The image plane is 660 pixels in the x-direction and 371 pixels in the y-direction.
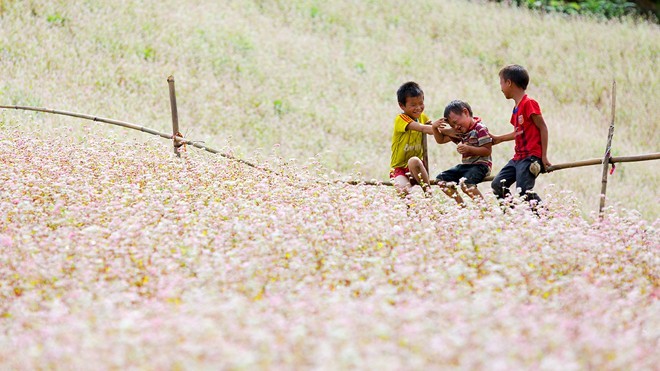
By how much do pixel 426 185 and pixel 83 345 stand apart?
4.65 m

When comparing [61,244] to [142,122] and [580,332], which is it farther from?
[142,122]

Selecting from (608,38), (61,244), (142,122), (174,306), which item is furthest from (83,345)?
A: (608,38)

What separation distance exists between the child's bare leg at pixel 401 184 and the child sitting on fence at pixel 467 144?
0.32 m

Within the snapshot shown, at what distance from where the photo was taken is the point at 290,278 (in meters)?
5.08

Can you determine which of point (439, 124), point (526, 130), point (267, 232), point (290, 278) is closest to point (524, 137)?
point (526, 130)

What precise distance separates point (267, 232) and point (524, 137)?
124 inches

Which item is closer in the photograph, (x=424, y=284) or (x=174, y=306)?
(x=174, y=306)

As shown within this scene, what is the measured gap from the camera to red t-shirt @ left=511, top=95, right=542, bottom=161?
7.68 m

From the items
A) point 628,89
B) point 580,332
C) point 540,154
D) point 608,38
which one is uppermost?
point 608,38

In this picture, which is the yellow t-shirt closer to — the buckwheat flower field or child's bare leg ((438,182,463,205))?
child's bare leg ((438,182,463,205))

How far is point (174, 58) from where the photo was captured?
52.4 ft

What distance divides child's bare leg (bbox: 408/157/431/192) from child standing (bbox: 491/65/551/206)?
65 cm

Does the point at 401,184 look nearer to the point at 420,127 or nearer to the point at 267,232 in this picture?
the point at 420,127

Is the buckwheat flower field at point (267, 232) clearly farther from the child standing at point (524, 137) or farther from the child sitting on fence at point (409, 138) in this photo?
the child sitting on fence at point (409, 138)
